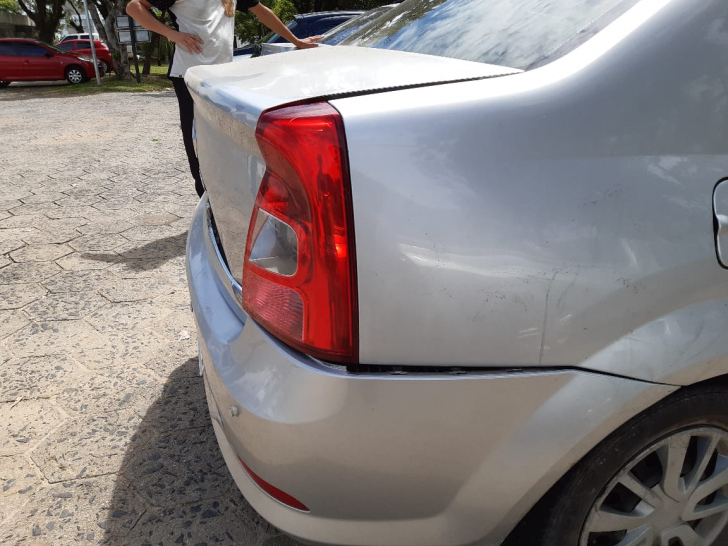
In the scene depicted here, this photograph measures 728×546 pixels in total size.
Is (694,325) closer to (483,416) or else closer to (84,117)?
(483,416)

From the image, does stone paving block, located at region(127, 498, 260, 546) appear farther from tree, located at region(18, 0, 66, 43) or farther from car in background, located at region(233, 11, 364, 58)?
tree, located at region(18, 0, 66, 43)

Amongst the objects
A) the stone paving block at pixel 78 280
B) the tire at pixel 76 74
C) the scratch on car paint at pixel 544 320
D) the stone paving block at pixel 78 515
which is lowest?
the tire at pixel 76 74

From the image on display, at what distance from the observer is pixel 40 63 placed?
63.2 ft

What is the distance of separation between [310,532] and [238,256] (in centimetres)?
65

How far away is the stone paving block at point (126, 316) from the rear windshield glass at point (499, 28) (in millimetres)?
1736

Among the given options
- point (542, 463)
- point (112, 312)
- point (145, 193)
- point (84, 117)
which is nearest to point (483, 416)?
point (542, 463)

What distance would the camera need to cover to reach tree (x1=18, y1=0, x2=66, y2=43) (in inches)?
1192

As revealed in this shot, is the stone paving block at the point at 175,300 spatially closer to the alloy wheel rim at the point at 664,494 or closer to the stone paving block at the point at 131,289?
the stone paving block at the point at 131,289

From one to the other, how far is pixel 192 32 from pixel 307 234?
9.97ft

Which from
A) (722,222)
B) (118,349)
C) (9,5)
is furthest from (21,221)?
(9,5)

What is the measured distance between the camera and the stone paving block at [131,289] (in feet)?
11.1

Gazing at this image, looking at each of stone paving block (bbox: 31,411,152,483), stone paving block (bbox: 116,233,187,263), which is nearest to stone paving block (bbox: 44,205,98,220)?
stone paving block (bbox: 116,233,187,263)

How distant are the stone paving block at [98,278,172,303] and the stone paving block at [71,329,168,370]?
0.39 m

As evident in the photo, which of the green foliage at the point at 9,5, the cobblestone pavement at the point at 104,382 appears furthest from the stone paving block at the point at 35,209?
the green foliage at the point at 9,5
